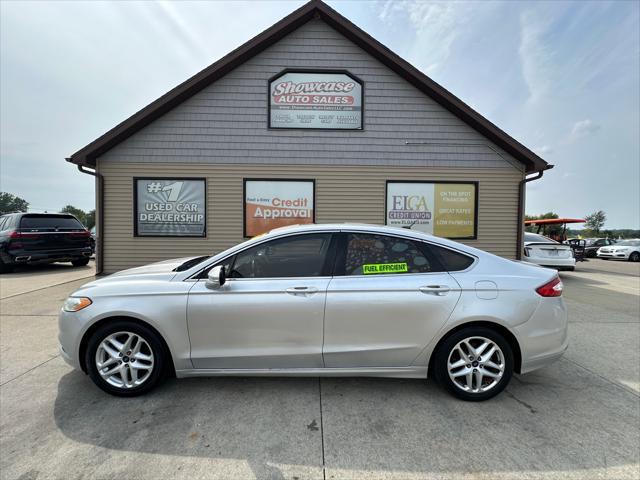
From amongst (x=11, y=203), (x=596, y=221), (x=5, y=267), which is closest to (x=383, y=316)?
(x=5, y=267)

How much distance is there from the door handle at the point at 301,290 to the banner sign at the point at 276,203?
5365 mm

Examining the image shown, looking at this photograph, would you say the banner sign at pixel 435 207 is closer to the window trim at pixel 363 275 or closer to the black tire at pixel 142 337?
the window trim at pixel 363 275

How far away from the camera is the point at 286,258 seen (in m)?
2.85

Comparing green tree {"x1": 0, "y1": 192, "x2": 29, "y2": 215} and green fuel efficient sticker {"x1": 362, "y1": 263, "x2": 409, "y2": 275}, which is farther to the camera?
green tree {"x1": 0, "y1": 192, "x2": 29, "y2": 215}

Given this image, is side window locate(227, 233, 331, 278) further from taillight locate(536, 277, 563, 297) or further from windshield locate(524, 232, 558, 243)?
windshield locate(524, 232, 558, 243)

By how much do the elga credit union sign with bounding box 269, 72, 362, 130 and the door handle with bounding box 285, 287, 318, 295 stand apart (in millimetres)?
6268

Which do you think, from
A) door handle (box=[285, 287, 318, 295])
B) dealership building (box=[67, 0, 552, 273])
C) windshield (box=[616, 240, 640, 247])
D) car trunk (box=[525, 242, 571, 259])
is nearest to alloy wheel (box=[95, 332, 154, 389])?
door handle (box=[285, 287, 318, 295])

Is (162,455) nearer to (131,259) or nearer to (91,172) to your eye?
(131,259)

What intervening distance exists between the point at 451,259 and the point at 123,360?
3.01m

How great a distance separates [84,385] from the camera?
9.61 feet

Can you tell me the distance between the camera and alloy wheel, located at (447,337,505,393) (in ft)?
8.74

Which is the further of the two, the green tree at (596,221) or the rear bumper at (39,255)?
the green tree at (596,221)

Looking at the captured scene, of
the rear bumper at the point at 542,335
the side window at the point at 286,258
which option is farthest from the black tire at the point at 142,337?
the rear bumper at the point at 542,335

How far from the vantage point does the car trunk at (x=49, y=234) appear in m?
9.05
